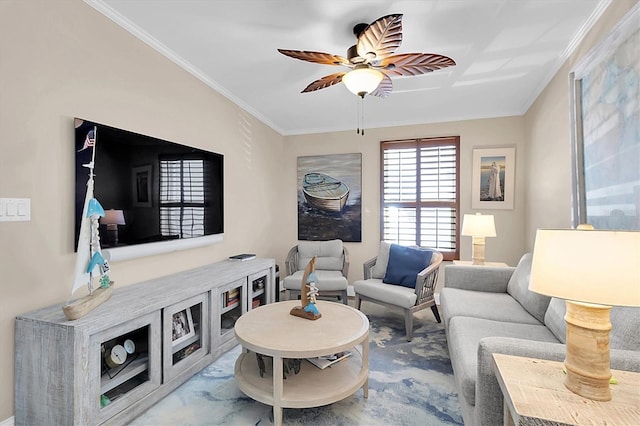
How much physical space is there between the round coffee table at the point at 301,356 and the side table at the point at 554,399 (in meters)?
0.91

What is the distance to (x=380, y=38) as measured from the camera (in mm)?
1823

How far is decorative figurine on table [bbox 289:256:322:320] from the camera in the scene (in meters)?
2.17

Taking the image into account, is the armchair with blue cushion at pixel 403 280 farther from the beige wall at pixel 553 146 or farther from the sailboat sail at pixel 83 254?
the sailboat sail at pixel 83 254

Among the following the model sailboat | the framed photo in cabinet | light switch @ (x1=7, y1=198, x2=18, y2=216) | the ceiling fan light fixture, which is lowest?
the framed photo in cabinet

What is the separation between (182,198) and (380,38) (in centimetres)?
203

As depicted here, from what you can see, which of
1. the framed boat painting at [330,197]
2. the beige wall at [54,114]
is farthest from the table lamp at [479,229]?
the beige wall at [54,114]

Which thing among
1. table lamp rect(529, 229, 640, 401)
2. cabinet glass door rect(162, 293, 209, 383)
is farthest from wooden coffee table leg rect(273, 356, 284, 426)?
table lamp rect(529, 229, 640, 401)

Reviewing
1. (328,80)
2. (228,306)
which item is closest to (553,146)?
(328,80)

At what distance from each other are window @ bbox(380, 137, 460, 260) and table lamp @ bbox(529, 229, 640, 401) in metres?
3.33

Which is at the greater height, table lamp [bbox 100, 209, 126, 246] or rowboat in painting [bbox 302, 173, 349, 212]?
rowboat in painting [bbox 302, 173, 349, 212]

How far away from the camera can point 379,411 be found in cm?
189

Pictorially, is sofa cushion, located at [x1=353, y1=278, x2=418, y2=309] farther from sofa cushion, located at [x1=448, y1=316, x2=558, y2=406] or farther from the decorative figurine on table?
the decorative figurine on table

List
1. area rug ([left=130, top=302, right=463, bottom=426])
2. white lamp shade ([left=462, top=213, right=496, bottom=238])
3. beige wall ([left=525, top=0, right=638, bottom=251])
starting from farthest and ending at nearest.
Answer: white lamp shade ([left=462, top=213, right=496, bottom=238])
beige wall ([left=525, top=0, right=638, bottom=251])
area rug ([left=130, top=302, right=463, bottom=426])

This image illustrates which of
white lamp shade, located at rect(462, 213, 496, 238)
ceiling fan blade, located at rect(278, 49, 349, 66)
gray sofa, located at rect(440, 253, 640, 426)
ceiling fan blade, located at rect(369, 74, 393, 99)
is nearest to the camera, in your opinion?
gray sofa, located at rect(440, 253, 640, 426)
